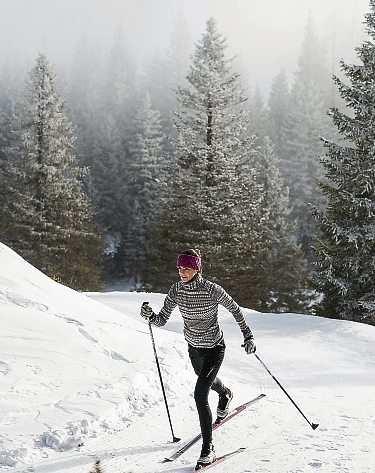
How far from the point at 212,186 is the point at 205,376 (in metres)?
20.5

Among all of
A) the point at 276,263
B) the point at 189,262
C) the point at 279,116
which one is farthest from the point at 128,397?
the point at 279,116

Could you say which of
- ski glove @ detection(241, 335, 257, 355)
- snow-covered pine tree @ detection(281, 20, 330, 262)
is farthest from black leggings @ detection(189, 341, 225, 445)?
snow-covered pine tree @ detection(281, 20, 330, 262)

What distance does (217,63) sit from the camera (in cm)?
2805

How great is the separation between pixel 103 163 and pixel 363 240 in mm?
44291

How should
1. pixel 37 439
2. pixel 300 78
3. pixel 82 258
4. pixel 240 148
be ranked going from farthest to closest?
pixel 300 78, pixel 82 258, pixel 240 148, pixel 37 439

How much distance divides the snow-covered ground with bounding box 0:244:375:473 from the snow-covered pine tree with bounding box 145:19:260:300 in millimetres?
13067

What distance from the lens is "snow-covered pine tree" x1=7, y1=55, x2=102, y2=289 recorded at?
29.7 metres

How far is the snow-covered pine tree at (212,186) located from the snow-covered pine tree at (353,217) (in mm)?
6406

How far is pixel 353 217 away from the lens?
1945 centimetres

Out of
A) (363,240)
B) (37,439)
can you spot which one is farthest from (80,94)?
(37,439)

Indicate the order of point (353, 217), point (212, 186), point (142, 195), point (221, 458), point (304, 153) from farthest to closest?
1. point (304, 153)
2. point (142, 195)
3. point (212, 186)
4. point (353, 217)
5. point (221, 458)

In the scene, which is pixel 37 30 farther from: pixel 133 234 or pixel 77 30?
pixel 133 234

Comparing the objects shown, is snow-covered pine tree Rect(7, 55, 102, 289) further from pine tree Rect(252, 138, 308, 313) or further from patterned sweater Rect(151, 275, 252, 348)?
patterned sweater Rect(151, 275, 252, 348)

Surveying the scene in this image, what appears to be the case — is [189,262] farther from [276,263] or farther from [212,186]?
[276,263]
